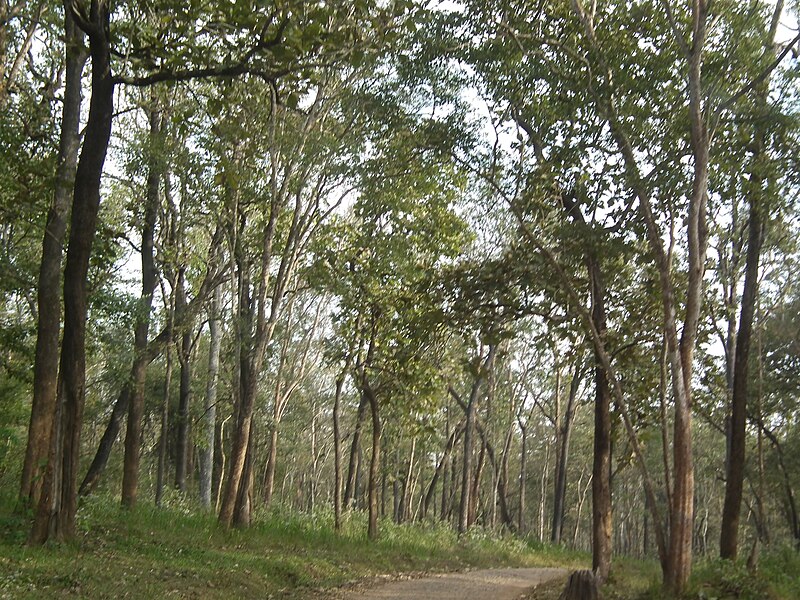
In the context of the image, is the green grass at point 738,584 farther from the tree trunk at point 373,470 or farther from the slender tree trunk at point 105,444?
the slender tree trunk at point 105,444

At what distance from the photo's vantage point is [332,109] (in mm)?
18328

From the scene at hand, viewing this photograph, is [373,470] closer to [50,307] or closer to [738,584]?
[50,307]

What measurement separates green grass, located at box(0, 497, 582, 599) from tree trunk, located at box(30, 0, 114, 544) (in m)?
0.51

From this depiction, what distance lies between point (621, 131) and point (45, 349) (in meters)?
9.15

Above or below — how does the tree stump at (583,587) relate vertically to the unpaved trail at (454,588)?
above

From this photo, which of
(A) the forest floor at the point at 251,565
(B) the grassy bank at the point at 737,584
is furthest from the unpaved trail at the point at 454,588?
(B) the grassy bank at the point at 737,584

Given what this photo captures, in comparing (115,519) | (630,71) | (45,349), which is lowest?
(115,519)

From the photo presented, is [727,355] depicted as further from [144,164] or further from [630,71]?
[144,164]

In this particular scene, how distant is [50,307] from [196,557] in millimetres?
4724

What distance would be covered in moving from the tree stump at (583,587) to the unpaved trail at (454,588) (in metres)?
4.34

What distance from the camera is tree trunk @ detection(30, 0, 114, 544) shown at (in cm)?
1050

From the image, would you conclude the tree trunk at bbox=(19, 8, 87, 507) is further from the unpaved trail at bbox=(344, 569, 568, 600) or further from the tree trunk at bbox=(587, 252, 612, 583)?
the tree trunk at bbox=(587, 252, 612, 583)

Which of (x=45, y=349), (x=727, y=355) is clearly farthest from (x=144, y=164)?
(x=727, y=355)

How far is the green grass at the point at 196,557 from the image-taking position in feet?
30.8
